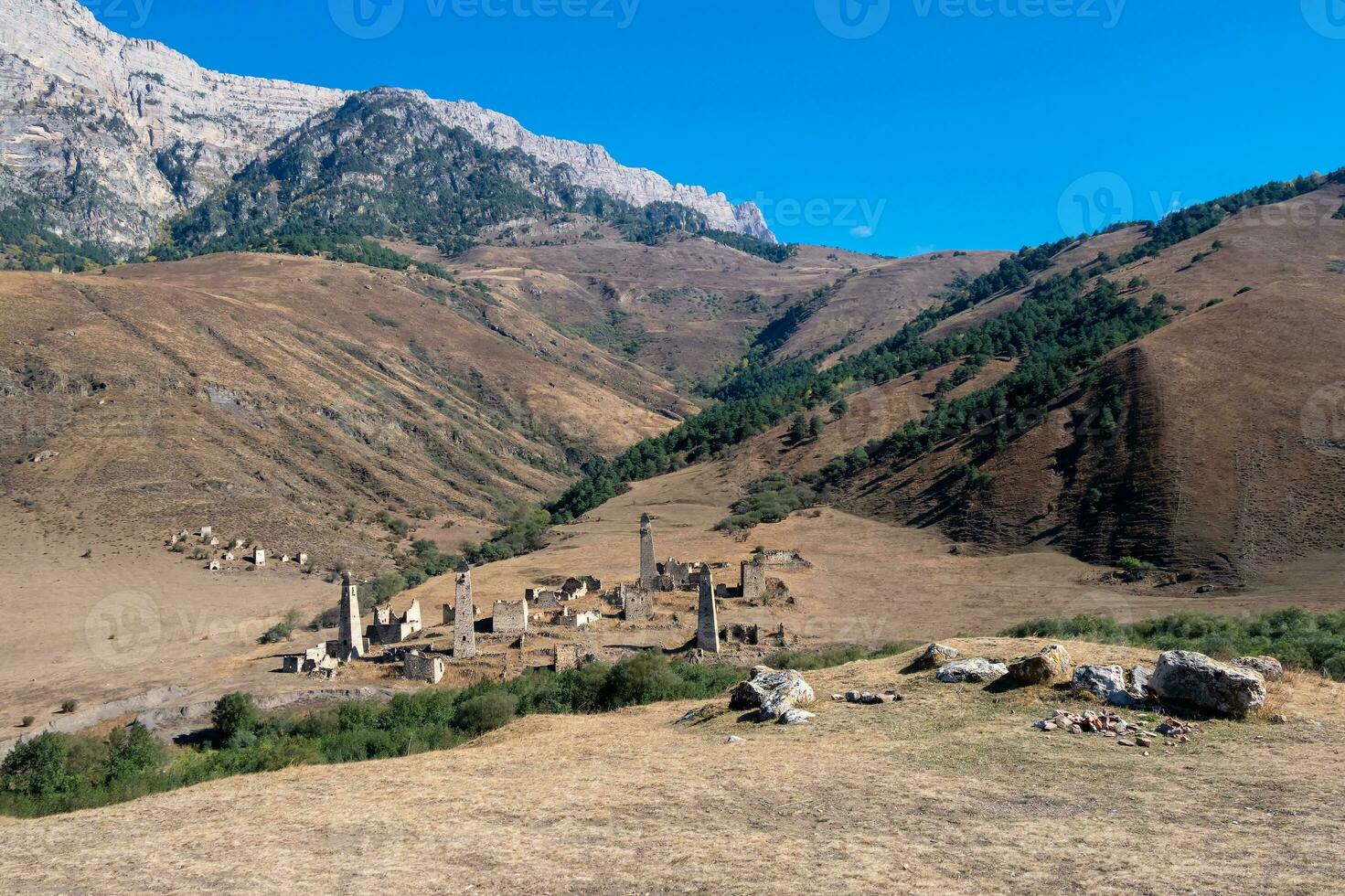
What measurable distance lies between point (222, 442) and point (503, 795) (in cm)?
7385

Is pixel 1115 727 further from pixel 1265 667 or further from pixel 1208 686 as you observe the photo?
pixel 1265 667

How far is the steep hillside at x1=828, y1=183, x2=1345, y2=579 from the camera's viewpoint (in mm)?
50375

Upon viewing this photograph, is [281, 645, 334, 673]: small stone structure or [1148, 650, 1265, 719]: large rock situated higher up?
[1148, 650, 1265, 719]: large rock

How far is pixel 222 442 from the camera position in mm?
78438

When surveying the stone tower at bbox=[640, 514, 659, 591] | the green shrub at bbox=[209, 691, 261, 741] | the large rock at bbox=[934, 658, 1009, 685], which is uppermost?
the stone tower at bbox=[640, 514, 659, 591]

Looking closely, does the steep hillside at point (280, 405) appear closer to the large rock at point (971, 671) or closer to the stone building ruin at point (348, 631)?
the stone building ruin at point (348, 631)

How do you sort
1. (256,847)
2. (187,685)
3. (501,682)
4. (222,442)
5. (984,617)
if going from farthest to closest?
(222,442) < (984,617) < (187,685) < (501,682) < (256,847)

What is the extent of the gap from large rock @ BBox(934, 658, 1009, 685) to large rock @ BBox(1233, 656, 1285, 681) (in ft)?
13.6

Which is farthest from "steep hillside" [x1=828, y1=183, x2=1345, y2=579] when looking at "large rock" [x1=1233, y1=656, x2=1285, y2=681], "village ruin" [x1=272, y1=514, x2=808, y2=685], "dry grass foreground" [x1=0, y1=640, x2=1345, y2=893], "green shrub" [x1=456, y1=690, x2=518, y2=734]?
"green shrub" [x1=456, y1=690, x2=518, y2=734]

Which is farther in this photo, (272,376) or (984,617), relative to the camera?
(272,376)

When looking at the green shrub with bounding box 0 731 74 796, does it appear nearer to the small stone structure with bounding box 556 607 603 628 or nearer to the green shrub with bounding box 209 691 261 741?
the green shrub with bounding box 209 691 261 741

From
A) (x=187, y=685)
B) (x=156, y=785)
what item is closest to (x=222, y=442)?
(x=187, y=685)

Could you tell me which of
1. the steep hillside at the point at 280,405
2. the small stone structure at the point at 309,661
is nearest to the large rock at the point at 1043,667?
the small stone structure at the point at 309,661

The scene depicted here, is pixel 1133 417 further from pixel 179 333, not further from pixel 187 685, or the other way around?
pixel 179 333
